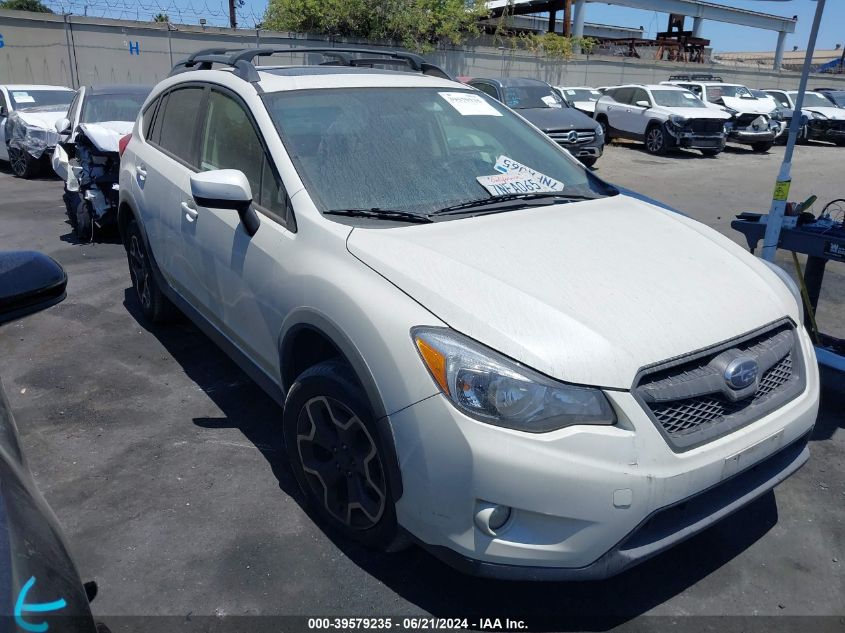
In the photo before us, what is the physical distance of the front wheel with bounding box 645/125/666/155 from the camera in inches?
693

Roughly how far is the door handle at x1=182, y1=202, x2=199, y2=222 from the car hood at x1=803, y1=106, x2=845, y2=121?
75.5 ft

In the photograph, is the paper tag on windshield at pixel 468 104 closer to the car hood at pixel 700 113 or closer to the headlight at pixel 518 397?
the headlight at pixel 518 397

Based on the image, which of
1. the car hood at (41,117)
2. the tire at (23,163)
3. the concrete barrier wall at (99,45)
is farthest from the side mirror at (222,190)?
the concrete barrier wall at (99,45)

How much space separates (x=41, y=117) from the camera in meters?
11.9

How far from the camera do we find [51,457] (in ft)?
11.4

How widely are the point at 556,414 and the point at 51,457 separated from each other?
265cm

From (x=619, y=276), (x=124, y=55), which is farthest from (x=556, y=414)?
(x=124, y=55)

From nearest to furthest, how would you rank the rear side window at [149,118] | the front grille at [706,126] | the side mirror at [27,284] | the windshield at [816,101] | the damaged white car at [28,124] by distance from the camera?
the side mirror at [27,284]
the rear side window at [149,118]
the damaged white car at [28,124]
the front grille at [706,126]
the windshield at [816,101]

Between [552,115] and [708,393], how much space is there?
1325 centimetres

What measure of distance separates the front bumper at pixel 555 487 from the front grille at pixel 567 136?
1243 centimetres

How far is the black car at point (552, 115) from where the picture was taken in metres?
14.2

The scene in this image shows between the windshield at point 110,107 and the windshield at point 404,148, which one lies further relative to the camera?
the windshield at point 110,107

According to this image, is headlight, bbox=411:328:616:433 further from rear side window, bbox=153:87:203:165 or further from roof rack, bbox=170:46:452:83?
roof rack, bbox=170:46:452:83

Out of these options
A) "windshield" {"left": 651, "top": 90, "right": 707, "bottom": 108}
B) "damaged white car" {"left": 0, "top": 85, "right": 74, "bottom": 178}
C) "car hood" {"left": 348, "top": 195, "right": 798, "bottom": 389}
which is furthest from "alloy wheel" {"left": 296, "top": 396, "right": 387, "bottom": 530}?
"windshield" {"left": 651, "top": 90, "right": 707, "bottom": 108}
